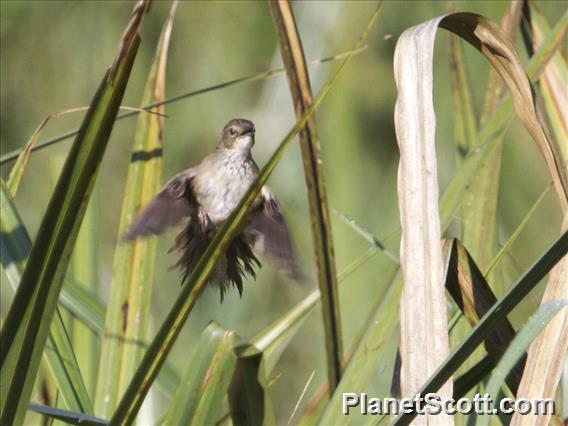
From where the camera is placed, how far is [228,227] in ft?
3.47

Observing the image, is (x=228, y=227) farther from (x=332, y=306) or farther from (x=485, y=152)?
(x=485, y=152)

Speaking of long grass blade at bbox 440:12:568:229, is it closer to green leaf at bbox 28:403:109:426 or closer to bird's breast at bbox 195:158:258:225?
bird's breast at bbox 195:158:258:225

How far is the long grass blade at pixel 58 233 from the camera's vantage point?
0.98 metres

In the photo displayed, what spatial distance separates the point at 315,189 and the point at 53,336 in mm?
391

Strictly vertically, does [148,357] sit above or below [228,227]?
below

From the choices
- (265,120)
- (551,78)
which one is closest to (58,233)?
(551,78)

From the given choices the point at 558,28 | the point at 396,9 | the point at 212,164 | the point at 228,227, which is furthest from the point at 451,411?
the point at 396,9

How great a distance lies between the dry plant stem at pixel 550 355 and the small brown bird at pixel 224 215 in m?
0.40

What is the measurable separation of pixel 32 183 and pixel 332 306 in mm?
1727

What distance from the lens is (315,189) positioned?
1300 mm

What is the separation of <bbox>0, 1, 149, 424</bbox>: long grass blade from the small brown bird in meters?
0.46

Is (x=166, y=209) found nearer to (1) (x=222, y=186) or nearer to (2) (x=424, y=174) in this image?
(1) (x=222, y=186)

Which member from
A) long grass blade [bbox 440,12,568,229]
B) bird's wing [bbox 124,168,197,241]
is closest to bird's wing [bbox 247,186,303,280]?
bird's wing [bbox 124,168,197,241]

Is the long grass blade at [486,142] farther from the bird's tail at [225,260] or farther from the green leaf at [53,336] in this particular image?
the green leaf at [53,336]
